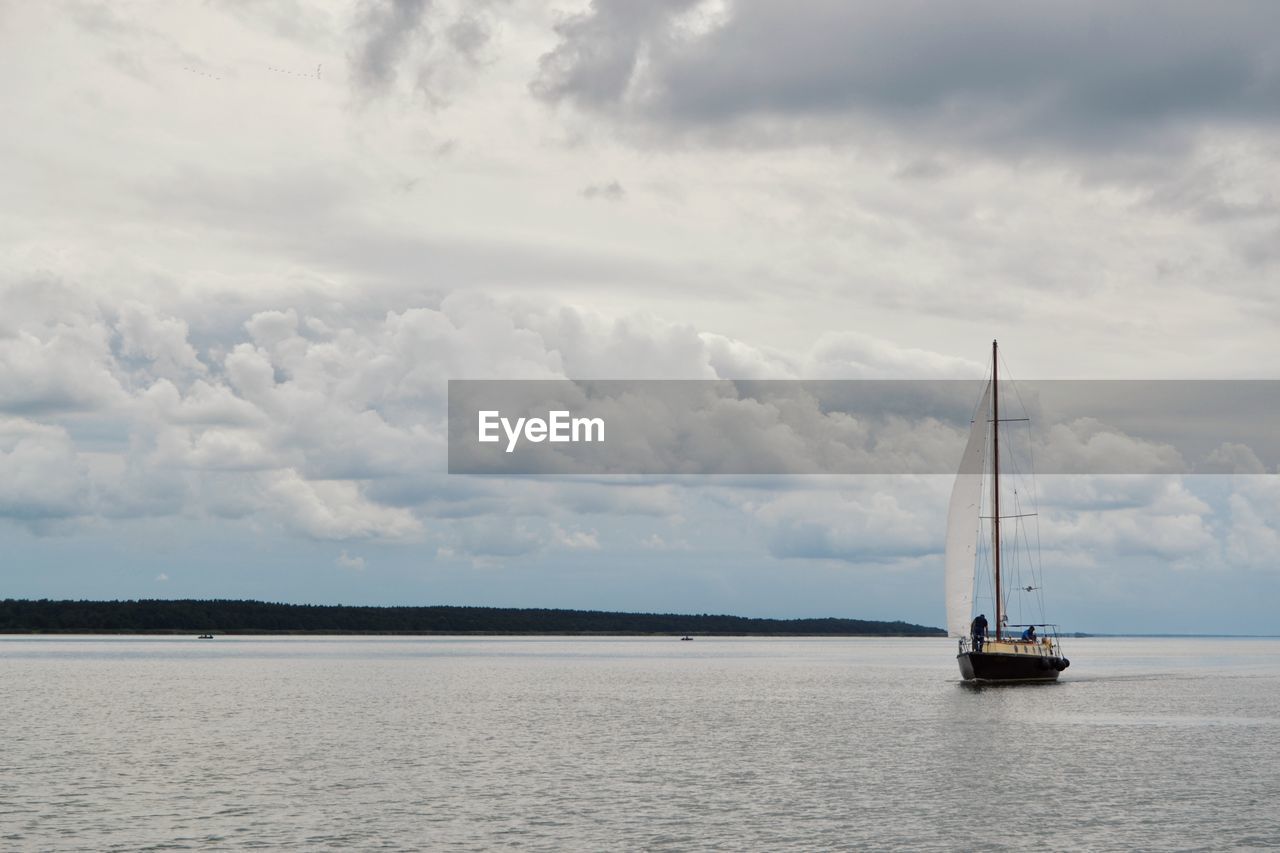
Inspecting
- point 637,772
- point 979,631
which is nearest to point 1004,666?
point 979,631

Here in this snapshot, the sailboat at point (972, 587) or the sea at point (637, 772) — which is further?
the sailboat at point (972, 587)

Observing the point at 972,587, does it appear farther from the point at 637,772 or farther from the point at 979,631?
the point at 637,772

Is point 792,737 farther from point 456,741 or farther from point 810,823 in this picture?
point 810,823

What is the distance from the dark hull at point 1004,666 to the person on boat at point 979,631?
0.64 metres

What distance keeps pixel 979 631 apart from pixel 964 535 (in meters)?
7.45

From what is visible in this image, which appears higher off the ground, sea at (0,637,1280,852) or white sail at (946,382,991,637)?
white sail at (946,382,991,637)

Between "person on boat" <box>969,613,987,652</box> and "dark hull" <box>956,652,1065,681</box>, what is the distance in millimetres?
643

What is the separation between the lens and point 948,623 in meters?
110

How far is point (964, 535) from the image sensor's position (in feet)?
360

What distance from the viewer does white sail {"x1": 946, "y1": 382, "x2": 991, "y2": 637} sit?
109m

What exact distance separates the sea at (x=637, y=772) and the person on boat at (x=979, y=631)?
4.22 metres

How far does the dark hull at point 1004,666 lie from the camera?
110 metres

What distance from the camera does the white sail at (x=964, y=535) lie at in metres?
109

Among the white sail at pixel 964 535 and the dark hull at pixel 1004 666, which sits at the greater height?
the white sail at pixel 964 535
